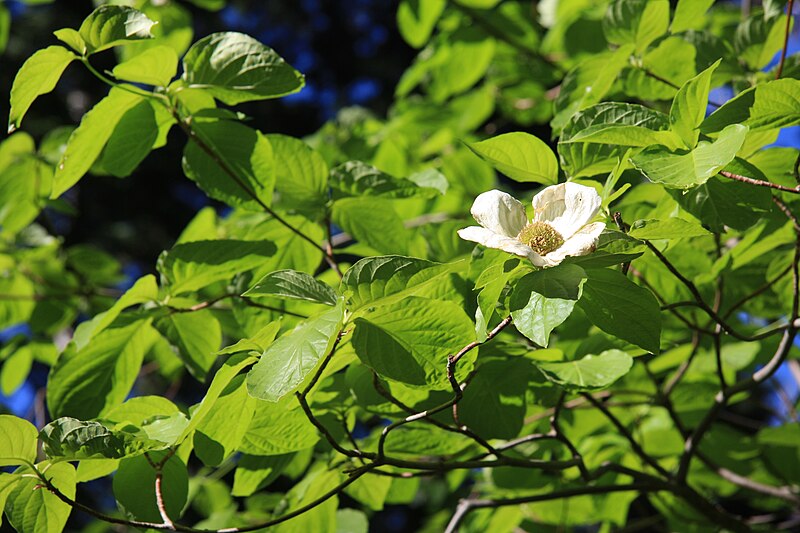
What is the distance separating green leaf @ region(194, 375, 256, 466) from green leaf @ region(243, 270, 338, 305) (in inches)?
5.5

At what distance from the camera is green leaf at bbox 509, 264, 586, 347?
0.59m

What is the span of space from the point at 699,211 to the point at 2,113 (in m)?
7.58

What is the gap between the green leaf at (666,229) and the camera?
64cm

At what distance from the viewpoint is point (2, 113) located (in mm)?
6996

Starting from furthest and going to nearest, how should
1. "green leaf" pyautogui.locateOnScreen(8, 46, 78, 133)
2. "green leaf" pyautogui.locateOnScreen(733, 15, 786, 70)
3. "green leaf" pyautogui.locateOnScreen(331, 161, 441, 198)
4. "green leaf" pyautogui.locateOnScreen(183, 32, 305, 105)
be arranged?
"green leaf" pyautogui.locateOnScreen(733, 15, 786, 70)
"green leaf" pyautogui.locateOnScreen(331, 161, 441, 198)
"green leaf" pyautogui.locateOnScreen(183, 32, 305, 105)
"green leaf" pyautogui.locateOnScreen(8, 46, 78, 133)

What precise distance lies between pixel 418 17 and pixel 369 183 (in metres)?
0.95

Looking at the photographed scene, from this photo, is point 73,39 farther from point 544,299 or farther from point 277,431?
point 544,299

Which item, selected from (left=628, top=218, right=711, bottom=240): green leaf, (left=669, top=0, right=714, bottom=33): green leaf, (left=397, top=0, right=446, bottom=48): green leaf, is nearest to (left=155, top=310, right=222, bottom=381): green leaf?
(left=628, top=218, right=711, bottom=240): green leaf

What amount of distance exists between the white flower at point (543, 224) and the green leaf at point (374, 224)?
37cm

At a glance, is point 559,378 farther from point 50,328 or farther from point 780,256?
point 50,328

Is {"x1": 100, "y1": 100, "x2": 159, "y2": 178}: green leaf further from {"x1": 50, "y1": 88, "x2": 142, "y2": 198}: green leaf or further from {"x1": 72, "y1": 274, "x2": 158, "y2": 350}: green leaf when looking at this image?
{"x1": 72, "y1": 274, "x2": 158, "y2": 350}: green leaf

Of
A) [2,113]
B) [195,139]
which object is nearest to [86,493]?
[2,113]

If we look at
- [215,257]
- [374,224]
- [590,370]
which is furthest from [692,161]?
[215,257]

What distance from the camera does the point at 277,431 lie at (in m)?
0.88
